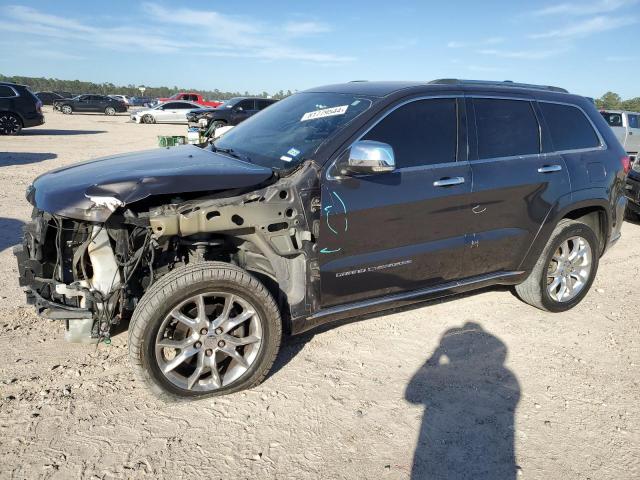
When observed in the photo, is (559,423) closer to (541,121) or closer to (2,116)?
(541,121)

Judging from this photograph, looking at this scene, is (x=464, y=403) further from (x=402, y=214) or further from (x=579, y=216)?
(x=579, y=216)

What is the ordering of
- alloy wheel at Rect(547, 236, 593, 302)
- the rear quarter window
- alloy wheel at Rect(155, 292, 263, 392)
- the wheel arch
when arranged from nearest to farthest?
1. alloy wheel at Rect(155, 292, 263, 392)
2. the wheel arch
3. alloy wheel at Rect(547, 236, 593, 302)
4. the rear quarter window

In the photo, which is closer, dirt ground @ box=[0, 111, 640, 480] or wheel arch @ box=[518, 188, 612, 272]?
dirt ground @ box=[0, 111, 640, 480]

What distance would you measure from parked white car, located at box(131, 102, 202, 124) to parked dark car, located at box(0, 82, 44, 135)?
41.6 ft

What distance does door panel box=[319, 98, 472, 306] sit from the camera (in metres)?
3.19

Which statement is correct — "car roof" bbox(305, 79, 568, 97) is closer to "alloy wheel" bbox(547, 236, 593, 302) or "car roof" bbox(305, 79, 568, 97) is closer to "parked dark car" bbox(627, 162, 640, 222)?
"alloy wheel" bbox(547, 236, 593, 302)

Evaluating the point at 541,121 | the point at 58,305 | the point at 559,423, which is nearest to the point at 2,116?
the point at 58,305

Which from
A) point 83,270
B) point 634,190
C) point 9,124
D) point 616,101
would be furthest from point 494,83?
point 616,101

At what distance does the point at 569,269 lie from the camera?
4.55 metres

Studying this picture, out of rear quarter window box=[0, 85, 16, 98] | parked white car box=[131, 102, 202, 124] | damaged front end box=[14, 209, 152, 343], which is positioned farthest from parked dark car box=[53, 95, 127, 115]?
damaged front end box=[14, 209, 152, 343]

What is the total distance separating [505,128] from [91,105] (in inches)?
1583

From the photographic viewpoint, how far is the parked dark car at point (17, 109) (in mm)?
16719

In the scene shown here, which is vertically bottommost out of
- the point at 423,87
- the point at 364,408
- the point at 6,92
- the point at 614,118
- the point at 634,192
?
the point at 364,408

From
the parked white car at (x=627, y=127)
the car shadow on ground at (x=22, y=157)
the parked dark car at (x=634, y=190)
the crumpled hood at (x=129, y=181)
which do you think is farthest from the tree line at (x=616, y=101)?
the crumpled hood at (x=129, y=181)
